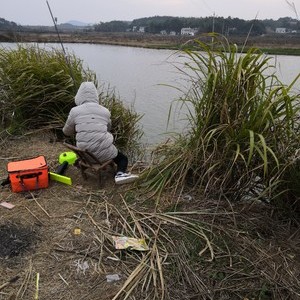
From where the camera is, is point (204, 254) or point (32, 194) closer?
point (204, 254)

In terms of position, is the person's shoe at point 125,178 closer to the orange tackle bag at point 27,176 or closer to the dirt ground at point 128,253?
the dirt ground at point 128,253

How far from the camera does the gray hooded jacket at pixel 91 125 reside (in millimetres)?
3877

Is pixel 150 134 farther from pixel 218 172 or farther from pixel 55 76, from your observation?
pixel 218 172

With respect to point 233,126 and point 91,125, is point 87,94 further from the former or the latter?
point 233,126

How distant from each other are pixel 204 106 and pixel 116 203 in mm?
1174

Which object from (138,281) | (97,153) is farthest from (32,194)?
(138,281)

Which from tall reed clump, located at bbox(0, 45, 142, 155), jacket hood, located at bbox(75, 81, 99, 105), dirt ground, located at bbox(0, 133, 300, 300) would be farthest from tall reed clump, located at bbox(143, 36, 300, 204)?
tall reed clump, located at bbox(0, 45, 142, 155)

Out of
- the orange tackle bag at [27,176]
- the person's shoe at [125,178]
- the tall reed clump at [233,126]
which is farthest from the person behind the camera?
the person's shoe at [125,178]

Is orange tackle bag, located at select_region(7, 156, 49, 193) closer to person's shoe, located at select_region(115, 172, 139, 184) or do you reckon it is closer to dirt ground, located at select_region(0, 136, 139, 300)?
dirt ground, located at select_region(0, 136, 139, 300)

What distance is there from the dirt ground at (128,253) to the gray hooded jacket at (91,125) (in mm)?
542

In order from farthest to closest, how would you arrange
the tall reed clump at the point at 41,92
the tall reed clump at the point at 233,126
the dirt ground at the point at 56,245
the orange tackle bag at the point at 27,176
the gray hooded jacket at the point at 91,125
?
the tall reed clump at the point at 41,92, the gray hooded jacket at the point at 91,125, the orange tackle bag at the point at 27,176, the tall reed clump at the point at 233,126, the dirt ground at the point at 56,245

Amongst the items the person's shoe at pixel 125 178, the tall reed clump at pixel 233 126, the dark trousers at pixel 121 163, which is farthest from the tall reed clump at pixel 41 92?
the tall reed clump at pixel 233 126

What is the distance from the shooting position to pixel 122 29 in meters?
62.6

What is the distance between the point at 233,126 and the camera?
10.2 feet
